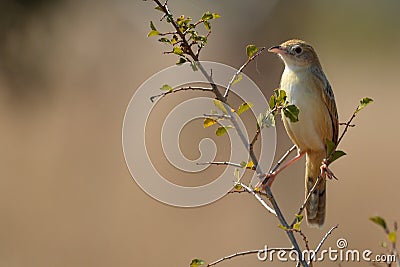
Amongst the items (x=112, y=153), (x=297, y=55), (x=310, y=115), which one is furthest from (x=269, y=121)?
(x=112, y=153)

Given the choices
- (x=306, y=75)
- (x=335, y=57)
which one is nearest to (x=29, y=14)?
(x=306, y=75)

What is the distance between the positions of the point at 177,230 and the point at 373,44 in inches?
311

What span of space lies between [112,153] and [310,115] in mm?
4149

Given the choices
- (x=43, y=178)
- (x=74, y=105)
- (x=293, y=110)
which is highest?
(x=74, y=105)

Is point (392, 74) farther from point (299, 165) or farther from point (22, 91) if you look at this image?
point (22, 91)

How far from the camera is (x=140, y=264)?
4949 millimetres

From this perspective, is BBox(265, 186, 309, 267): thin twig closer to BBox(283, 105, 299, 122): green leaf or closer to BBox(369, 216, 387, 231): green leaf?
BBox(283, 105, 299, 122): green leaf

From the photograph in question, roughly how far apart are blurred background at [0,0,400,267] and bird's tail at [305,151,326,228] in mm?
2096

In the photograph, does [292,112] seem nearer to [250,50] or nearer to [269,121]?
[269,121]

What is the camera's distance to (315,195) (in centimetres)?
237

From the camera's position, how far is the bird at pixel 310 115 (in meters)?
A: 2.34

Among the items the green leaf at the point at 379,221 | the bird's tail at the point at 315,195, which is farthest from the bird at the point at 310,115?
the green leaf at the point at 379,221

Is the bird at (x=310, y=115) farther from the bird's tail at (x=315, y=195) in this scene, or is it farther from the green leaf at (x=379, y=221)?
the green leaf at (x=379, y=221)

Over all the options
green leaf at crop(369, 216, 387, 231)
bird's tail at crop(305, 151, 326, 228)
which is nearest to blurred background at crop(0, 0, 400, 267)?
bird's tail at crop(305, 151, 326, 228)
